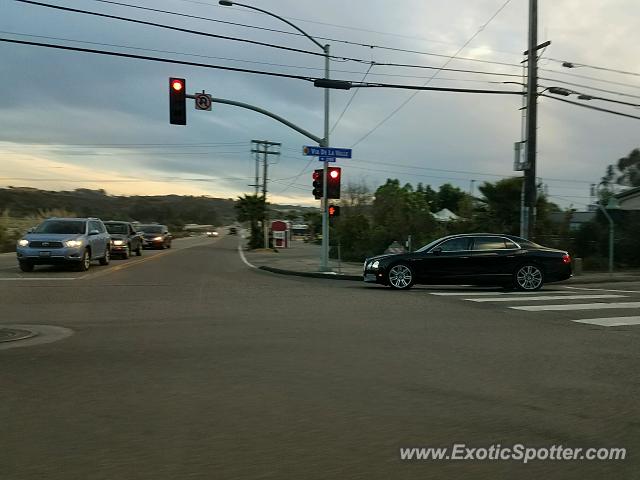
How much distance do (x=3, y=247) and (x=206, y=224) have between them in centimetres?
14318

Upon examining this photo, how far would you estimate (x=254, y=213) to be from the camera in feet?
175

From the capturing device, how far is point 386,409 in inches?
209

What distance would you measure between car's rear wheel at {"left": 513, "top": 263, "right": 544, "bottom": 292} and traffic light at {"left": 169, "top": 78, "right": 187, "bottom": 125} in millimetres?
11585

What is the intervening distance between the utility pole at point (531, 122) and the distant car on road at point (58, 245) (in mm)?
15138

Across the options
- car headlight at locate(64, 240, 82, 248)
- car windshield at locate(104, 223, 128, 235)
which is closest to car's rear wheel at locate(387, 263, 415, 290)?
car headlight at locate(64, 240, 82, 248)

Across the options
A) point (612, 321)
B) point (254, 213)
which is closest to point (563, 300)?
point (612, 321)

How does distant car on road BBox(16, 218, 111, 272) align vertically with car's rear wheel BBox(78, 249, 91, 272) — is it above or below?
above

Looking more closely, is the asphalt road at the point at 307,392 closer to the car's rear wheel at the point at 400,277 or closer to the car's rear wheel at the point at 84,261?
the car's rear wheel at the point at 400,277

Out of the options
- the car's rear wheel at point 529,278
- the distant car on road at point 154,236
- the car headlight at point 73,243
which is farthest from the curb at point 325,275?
the distant car on road at point 154,236

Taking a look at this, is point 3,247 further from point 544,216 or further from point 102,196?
point 102,196

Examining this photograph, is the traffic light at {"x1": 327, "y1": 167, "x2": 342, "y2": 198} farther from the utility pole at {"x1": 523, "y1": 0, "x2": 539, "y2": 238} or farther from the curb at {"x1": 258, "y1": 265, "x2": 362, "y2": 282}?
the utility pole at {"x1": 523, "y1": 0, "x2": 539, "y2": 238}

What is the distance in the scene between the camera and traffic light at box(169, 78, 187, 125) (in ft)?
62.8

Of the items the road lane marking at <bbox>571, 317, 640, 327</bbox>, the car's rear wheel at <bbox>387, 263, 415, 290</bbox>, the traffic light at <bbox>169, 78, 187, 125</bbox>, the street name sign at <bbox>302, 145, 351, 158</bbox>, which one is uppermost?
the traffic light at <bbox>169, 78, 187, 125</bbox>

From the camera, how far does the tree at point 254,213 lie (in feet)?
171
